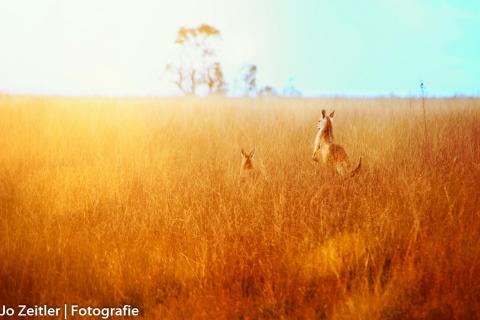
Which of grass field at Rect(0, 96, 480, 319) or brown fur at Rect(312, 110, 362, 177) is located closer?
grass field at Rect(0, 96, 480, 319)

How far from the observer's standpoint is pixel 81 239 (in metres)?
3.98

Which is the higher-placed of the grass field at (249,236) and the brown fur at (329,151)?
the brown fur at (329,151)

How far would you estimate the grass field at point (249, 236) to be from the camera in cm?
294

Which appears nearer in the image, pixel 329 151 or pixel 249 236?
pixel 249 236

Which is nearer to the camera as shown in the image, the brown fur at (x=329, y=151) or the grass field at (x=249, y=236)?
the grass field at (x=249, y=236)

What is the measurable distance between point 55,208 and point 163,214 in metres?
→ 1.27

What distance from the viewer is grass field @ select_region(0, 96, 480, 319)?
294cm

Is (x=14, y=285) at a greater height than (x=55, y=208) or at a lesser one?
lesser

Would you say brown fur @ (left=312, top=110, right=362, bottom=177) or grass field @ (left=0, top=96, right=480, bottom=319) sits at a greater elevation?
brown fur @ (left=312, top=110, right=362, bottom=177)

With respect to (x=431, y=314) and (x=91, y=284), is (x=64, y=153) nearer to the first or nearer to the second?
(x=91, y=284)

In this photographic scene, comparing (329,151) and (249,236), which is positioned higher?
(329,151)

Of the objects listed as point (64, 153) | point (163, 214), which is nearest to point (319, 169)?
point (163, 214)

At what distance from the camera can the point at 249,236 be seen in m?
3.76

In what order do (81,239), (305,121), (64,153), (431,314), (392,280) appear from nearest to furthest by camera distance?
(431,314) → (392,280) → (81,239) → (64,153) → (305,121)
